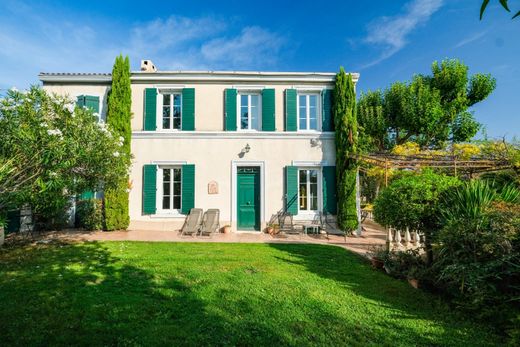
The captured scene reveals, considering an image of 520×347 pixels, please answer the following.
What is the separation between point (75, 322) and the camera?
317 cm

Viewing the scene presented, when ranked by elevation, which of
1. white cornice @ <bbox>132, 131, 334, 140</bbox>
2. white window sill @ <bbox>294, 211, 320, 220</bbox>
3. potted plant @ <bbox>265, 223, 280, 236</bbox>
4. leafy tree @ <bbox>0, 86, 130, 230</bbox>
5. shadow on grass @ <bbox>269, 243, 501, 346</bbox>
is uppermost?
white cornice @ <bbox>132, 131, 334, 140</bbox>

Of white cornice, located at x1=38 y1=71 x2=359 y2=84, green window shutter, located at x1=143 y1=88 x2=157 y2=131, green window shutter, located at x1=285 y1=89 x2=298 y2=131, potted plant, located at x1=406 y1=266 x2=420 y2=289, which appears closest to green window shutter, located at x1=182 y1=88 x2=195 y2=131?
white cornice, located at x1=38 y1=71 x2=359 y2=84

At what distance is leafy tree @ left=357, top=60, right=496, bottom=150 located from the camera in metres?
14.3

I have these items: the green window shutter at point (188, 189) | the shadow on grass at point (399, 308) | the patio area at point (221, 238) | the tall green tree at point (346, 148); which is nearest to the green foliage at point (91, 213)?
the patio area at point (221, 238)

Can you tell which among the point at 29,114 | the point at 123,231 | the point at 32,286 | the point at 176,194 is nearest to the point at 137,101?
the point at 176,194

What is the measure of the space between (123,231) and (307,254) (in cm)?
717

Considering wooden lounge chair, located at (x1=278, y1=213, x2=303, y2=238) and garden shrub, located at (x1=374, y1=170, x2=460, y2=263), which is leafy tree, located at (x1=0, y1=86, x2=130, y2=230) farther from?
garden shrub, located at (x1=374, y1=170, x2=460, y2=263)

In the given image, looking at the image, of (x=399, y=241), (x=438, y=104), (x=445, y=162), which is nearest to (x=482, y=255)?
(x=399, y=241)

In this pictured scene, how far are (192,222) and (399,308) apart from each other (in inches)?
293

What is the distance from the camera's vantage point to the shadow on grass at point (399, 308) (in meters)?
3.07

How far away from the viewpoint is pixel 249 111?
34.8 ft

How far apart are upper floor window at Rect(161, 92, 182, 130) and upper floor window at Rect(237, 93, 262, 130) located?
2.63 metres

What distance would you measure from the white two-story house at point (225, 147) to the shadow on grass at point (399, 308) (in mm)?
4185

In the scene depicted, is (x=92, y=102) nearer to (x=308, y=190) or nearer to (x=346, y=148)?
(x=308, y=190)
